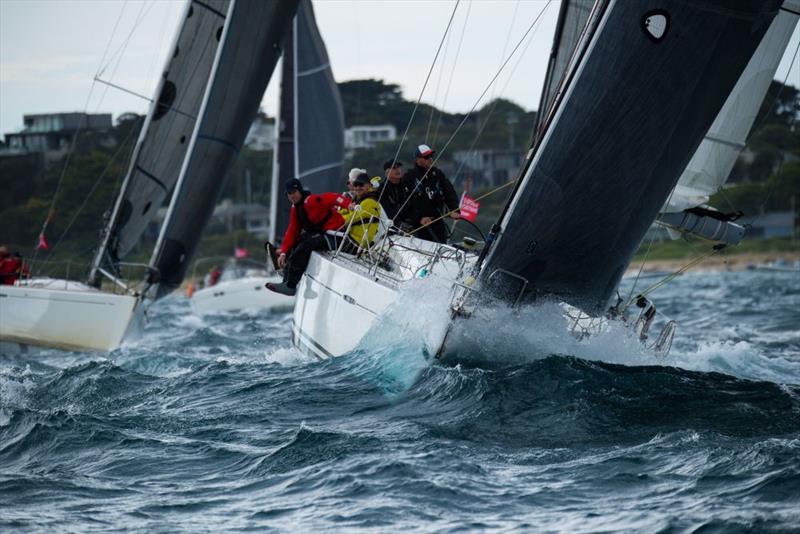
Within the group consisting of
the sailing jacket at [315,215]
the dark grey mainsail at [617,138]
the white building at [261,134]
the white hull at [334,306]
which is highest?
the dark grey mainsail at [617,138]

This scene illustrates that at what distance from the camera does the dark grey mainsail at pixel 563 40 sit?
1014cm

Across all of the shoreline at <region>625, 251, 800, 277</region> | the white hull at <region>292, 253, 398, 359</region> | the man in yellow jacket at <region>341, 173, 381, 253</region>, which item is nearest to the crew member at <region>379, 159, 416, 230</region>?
the man in yellow jacket at <region>341, 173, 381, 253</region>

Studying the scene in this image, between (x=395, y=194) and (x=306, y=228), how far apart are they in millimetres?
1024

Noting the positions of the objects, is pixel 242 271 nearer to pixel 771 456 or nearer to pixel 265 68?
pixel 265 68

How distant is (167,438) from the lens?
727 centimetres

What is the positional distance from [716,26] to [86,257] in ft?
95.1

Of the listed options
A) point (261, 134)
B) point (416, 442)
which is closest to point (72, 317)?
point (416, 442)

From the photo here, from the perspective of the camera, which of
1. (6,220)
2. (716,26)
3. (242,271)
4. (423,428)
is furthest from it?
(6,220)

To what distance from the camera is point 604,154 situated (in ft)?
25.9

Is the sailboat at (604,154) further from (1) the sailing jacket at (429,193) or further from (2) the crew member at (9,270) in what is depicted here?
(2) the crew member at (9,270)

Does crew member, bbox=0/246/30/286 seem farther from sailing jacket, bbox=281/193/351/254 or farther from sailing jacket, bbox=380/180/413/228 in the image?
sailing jacket, bbox=380/180/413/228

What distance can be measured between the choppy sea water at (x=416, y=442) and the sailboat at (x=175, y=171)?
400cm

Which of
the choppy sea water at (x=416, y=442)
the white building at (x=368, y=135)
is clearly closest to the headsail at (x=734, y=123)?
the choppy sea water at (x=416, y=442)

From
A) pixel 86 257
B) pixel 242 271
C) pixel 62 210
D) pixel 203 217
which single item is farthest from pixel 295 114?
pixel 62 210
